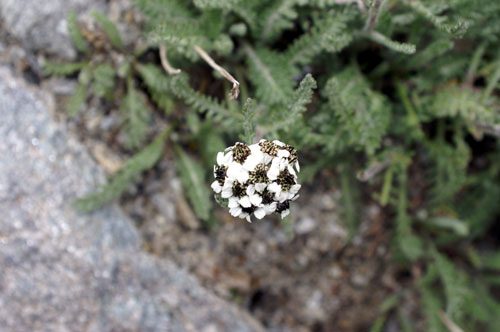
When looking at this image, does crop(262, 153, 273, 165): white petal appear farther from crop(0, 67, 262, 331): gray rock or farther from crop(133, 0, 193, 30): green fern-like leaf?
crop(0, 67, 262, 331): gray rock

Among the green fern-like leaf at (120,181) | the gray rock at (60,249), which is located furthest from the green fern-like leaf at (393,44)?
the gray rock at (60,249)

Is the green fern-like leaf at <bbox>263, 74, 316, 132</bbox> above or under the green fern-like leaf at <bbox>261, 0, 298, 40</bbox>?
under

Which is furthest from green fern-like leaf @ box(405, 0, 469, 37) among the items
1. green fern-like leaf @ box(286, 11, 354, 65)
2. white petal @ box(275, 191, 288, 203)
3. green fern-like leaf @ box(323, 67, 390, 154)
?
white petal @ box(275, 191, 288, 203)

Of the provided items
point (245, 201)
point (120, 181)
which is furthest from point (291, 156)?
point (120, 181)

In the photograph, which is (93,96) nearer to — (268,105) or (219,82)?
(219,82)

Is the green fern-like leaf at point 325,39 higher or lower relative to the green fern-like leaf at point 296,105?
higher

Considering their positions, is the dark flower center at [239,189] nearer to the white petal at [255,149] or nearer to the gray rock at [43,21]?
the white petal at [255,149]
